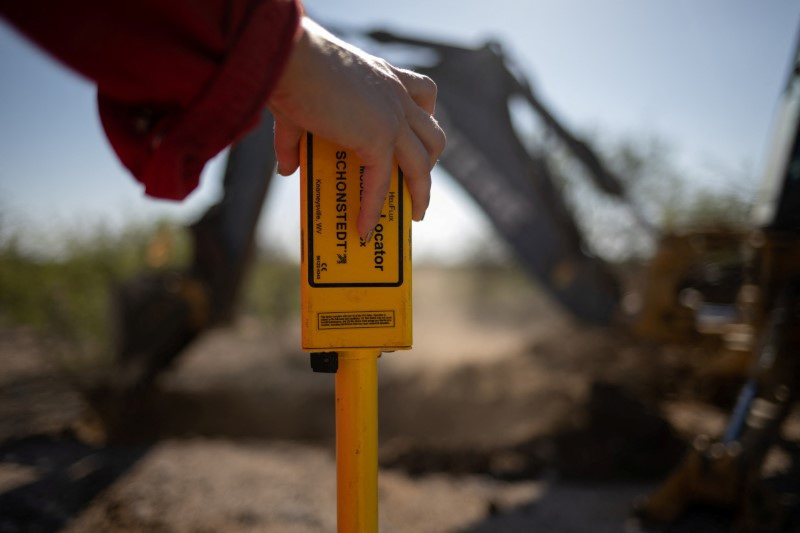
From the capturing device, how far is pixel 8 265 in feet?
19.9

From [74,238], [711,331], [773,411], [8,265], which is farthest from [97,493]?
[74,238]

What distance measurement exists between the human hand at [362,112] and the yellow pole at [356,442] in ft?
1.01

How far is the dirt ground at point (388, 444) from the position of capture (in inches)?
92.4

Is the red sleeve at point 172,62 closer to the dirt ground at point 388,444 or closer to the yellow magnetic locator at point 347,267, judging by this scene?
the yellow magnetic locator at point 347,267

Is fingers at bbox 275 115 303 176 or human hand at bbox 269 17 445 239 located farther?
fingers at bbox 275 115 303 176

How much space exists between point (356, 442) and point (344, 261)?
413mm

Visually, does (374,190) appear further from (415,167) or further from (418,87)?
(418,87)

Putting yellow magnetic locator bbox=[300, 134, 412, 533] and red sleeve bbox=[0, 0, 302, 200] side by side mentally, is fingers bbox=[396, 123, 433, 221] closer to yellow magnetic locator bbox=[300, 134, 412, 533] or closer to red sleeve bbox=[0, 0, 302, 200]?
yellow magnetic locator bbox=[300, 134, 412, 533]

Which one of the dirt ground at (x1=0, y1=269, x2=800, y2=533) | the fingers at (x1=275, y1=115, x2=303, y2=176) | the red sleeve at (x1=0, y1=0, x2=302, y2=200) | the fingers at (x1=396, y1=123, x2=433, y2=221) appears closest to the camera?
the red sleeve at (x1=0, y1=0, x2=302, y2=200)

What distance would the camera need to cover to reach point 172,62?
81cm

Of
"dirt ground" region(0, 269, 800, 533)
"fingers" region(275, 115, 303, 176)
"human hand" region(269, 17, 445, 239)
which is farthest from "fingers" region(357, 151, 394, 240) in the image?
"dirt ground" region(0, 269, 800, 533)

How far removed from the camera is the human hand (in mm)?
939

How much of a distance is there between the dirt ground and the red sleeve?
71.0 inches

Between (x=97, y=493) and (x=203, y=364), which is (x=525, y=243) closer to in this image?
(x=97, y=493)
